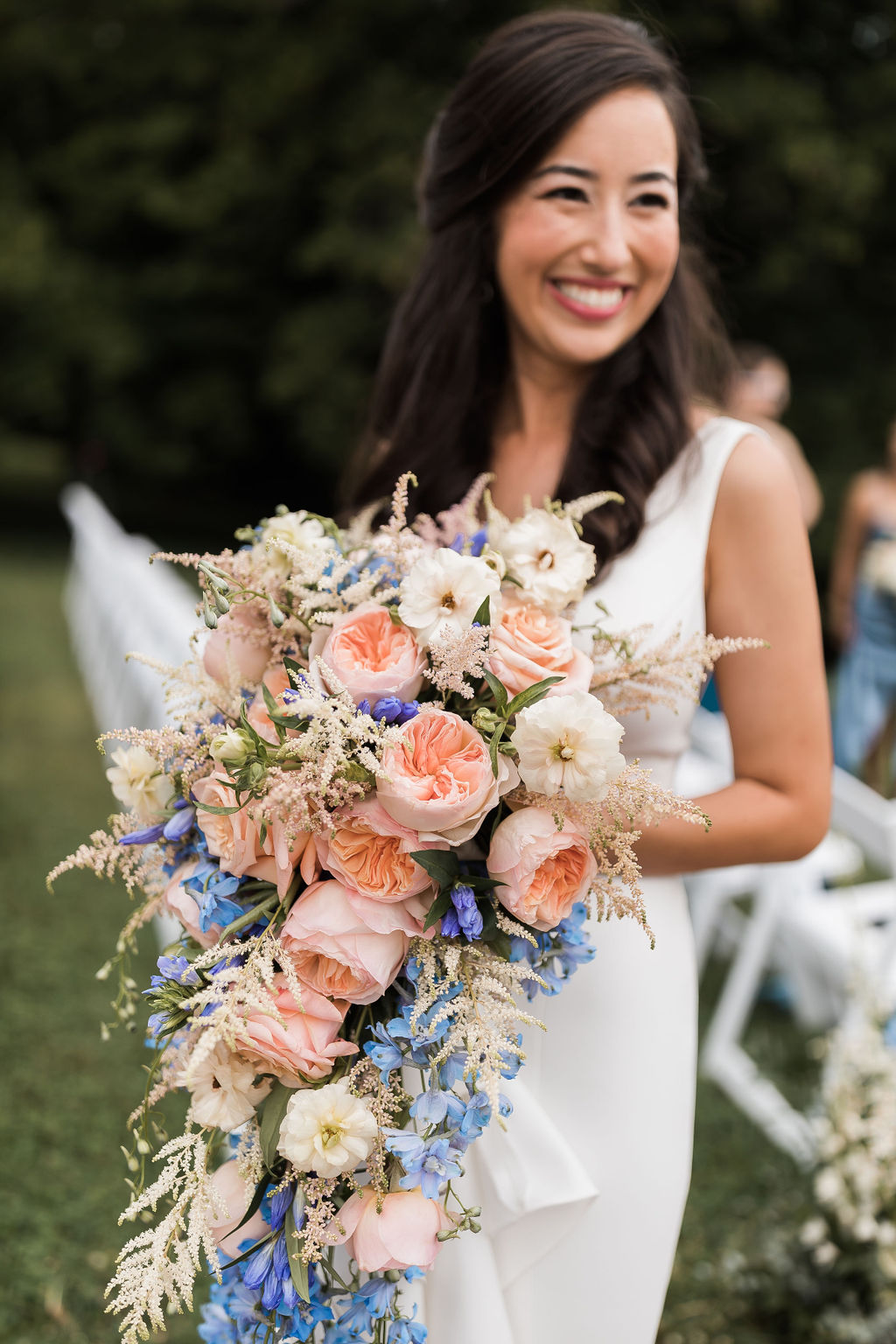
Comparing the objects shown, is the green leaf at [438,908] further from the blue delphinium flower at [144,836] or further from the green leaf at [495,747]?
the blue delphinium flower at [144,836]

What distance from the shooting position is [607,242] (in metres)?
1.90

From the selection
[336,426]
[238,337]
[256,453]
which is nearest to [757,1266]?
[336,426]

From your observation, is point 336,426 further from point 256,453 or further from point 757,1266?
point 757,1266

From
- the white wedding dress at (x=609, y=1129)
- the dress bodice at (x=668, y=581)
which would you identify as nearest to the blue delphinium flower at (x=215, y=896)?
the white wedding dress at (x=609, y=1129)

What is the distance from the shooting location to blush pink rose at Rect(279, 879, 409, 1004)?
1.29 m

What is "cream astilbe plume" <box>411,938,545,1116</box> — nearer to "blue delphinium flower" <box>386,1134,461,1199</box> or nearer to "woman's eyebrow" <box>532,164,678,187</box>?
"blue delphinium flower" <box>386,1134,461,1199</box>

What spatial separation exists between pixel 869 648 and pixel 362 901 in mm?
6818

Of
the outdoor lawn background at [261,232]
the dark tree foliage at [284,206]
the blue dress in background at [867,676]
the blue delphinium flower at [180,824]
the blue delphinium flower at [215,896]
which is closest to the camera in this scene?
the blue delphinium flower at [215,896]

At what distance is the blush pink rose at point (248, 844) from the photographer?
134 centimetres

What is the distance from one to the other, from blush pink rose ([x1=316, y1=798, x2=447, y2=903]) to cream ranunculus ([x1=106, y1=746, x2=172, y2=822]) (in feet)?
0.95

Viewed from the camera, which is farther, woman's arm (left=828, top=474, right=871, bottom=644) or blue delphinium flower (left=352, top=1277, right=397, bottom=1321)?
woman's arm (left=828, top=474, right=871, bottom=644)

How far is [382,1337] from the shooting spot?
1.43 m

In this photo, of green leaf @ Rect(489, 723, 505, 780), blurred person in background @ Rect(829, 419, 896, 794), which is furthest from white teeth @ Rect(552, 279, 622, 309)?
blurred person in background @ Rect(829, 419, 896, 794)

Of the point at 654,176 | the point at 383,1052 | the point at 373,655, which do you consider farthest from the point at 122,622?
the point at 383,1052
